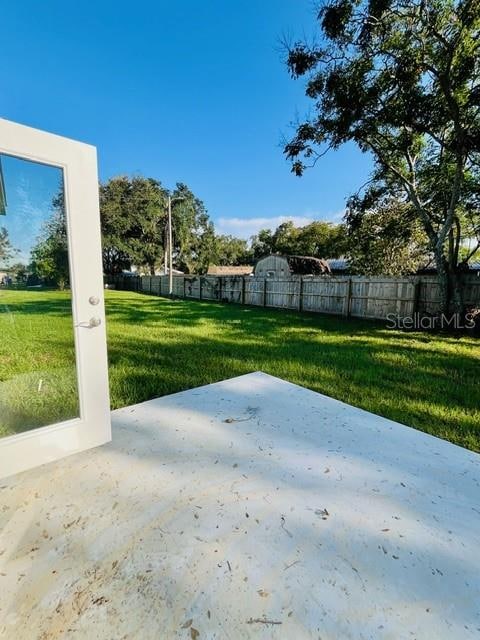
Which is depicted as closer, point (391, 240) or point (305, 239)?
point (391, 240)

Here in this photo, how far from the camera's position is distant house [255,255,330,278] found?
1723 centimetres

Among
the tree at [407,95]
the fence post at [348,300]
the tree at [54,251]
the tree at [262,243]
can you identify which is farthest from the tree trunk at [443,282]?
the tree at [262,243]

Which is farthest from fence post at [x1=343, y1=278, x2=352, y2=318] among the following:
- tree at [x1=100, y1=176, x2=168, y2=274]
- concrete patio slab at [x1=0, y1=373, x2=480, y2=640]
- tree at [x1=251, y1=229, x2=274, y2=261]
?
tree at [x1=251, y1=229, x2=274, y2=261]

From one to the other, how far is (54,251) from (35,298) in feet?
1.10

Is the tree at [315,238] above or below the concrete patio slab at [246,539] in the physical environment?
above

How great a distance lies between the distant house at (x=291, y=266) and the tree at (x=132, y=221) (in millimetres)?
11566

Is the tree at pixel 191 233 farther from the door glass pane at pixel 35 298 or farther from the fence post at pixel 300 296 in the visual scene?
the door glass pane at pixel 35 298

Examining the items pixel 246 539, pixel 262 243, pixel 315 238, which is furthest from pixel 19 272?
pixel 262 243

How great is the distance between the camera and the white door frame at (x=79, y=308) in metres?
1.56

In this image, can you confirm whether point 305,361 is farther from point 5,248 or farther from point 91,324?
point 5,248

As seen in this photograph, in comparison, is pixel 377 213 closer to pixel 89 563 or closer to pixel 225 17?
pixel 225 17

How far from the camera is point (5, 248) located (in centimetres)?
183

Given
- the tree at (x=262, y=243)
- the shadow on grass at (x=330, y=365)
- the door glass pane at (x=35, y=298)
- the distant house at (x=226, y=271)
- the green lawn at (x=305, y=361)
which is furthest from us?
the tree at (x=262, y=243)

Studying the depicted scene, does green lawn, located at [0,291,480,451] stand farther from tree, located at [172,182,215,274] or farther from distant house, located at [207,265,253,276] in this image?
distant house, located at [207,265,253,276]
